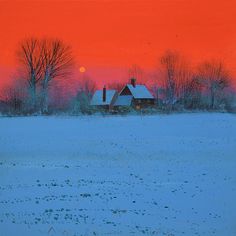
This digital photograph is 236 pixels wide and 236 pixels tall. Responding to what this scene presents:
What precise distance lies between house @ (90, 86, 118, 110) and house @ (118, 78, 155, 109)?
66.7 inches

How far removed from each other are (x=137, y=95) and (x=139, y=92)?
1.29 m

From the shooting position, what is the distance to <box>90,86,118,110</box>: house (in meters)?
72.9

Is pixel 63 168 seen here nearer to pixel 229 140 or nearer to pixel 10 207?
pixel 10 207

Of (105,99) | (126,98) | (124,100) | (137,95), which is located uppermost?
(137,95)

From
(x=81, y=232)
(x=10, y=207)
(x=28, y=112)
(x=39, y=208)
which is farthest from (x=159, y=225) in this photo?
(x=28, y=112)

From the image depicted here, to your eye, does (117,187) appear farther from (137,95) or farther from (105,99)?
(105,99)

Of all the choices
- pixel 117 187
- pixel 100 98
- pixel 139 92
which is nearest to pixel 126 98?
pixel 139 92

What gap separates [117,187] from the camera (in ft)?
35.2

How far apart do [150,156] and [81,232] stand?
31.0 feet

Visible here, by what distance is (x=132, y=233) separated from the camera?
7371 millimetres

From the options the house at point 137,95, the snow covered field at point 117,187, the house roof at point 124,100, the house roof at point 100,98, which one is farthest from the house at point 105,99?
the snow covered field at point 117,187

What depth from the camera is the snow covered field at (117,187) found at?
7.77 metres

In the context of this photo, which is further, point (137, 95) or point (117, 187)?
point (137, 95)

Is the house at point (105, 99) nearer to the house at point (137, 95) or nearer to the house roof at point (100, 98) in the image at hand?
the house roof at point (100, 98)
